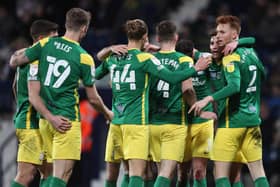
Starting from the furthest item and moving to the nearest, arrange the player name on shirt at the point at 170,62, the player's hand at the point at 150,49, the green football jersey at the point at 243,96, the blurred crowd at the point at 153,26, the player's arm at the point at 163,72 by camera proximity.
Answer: the blurred crowd at the point at 153,26, the player's hand at the point at 150,49, the player name on shirt at the point at 170,62, the green football jersey at the point at 243,96, the player's arm at the point at 163,72

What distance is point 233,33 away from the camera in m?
11.6

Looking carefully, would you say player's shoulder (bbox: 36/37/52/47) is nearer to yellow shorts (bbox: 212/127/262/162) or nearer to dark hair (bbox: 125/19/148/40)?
dark hair (bbox: 125/19/148/40)

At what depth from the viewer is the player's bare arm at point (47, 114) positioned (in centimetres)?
1073

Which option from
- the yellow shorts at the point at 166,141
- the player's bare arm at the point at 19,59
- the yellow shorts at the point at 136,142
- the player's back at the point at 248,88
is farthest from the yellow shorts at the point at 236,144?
the player's bare arm at the point at 19,59

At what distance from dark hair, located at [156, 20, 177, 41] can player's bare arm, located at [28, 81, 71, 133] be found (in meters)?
1.67

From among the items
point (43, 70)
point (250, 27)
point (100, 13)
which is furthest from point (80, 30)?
point (100, 13)

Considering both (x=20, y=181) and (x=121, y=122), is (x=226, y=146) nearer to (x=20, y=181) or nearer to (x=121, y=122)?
(x=121, y=122)

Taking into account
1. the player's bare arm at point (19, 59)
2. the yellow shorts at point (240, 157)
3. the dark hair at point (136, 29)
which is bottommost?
the yellow shorts at point (240, 157)

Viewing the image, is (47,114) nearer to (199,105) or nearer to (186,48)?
(199,105)

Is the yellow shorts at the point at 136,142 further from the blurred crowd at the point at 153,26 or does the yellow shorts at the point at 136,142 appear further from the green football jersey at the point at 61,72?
the blurred crowd at the point at 153,26

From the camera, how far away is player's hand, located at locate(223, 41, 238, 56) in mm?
11344

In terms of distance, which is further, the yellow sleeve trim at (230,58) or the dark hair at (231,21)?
the dark hair at (231,21)

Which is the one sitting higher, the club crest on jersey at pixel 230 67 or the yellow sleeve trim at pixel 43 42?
the yellow sleeve trim at pixel 43 42

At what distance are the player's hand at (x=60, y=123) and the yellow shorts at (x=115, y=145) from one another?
92cm
